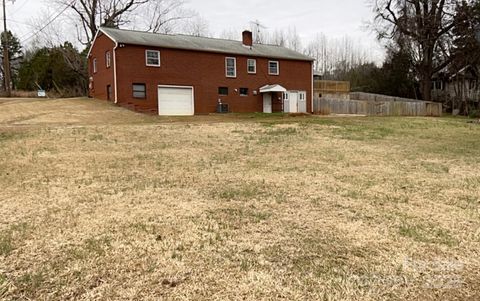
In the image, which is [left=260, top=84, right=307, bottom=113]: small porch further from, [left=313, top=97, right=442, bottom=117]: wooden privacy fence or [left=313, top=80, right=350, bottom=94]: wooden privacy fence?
[left=313, top=80, right=350, bottom=94]: wooden privacy fence

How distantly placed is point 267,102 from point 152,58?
9.18 m

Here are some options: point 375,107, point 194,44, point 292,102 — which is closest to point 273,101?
point 292,102

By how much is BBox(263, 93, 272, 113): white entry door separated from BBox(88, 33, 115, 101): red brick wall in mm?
10784

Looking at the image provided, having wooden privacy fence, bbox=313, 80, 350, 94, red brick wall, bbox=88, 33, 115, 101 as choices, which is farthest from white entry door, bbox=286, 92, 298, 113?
red brick wall, bbox=88, 33, 115, 101

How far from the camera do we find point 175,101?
26.6 metres

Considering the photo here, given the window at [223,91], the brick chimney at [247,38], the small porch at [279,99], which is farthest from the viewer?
the brick chimney at [247,38]

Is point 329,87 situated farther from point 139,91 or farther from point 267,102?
point 139,91

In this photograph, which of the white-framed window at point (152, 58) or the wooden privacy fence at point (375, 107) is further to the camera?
the wooden privacy fence at point (375, 107)

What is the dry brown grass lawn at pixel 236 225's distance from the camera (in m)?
3.21

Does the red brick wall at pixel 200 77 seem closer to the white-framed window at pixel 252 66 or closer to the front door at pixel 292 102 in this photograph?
the white-framed window at pixel 252 66

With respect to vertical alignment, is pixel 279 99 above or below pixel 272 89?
below

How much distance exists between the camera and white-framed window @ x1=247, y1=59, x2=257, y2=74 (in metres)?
29.5

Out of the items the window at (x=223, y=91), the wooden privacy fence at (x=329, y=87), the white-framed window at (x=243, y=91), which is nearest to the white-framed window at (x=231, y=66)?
the window at (x=223, y=91)

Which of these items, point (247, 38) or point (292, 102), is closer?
point (247, 38)
